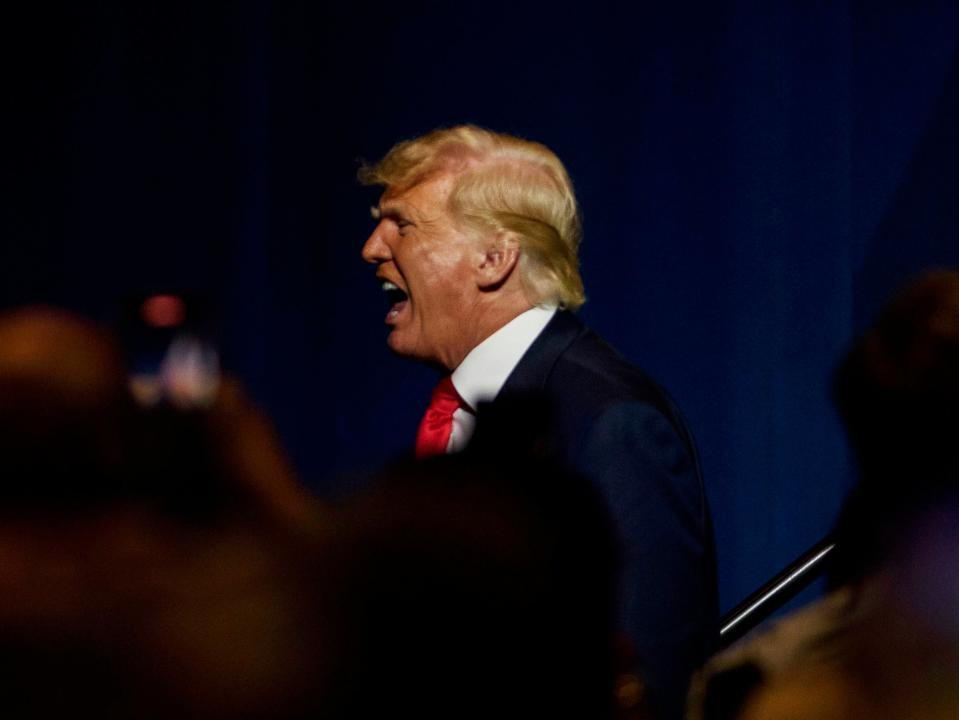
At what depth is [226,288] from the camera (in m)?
3.73

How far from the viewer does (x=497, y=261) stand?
2338mm

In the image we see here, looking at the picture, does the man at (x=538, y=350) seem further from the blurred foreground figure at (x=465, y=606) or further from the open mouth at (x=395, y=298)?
the blurred foreground figure at (x=465, y=606)

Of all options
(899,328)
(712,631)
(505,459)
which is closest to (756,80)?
(712,631)

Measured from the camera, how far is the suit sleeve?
180cm

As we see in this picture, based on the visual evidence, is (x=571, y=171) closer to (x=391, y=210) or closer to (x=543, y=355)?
(x=391, y=210)

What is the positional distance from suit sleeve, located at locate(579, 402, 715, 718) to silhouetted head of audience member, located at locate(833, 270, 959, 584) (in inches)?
29.4

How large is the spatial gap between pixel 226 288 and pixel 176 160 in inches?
13.8

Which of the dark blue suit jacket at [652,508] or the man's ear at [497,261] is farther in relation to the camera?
the man's ear at [497,261]

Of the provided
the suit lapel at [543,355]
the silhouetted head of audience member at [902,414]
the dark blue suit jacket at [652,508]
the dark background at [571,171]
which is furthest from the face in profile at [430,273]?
the silhouetted head of audience member at [902,414]

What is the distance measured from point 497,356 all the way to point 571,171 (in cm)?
154

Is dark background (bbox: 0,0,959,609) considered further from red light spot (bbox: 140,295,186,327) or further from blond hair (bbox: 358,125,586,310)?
red light spot (bbox: 140,295,186,327)

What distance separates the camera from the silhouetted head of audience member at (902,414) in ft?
3.27

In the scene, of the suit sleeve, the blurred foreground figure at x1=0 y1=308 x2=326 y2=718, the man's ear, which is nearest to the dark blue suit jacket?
the suit sleeve

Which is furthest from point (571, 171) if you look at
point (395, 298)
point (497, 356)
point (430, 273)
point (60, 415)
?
point (60, 415)
